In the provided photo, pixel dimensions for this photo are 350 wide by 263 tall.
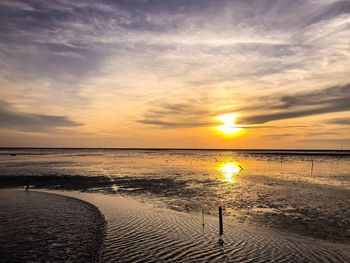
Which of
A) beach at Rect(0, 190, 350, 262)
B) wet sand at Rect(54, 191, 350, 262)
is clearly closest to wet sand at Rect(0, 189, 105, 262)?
beach at Rect(0, 190, 350, 262)

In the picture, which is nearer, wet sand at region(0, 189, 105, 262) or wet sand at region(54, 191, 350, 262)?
wet sand at region(54, 191, 350, 262)

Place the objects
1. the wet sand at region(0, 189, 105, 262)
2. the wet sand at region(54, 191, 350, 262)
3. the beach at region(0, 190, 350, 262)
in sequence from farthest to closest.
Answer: the wet sand at region(0, 189, 105, 262) < the beach at region(0, 190, 350, 262) < the wet sand at region(54, 191, 350, 262)

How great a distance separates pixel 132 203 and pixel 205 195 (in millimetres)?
8155

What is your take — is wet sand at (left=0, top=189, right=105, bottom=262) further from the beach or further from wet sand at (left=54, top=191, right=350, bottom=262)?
wet sand at (left=54, top=191, right=350, bottom=262)

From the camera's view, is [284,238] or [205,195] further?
[205,195]

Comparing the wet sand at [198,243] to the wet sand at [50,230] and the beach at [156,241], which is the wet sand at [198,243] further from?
the wet sand at [50,230]

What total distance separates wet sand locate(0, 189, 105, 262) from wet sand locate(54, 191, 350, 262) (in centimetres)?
100

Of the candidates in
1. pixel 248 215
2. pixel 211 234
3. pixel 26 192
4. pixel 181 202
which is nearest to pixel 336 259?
pixel 211 234

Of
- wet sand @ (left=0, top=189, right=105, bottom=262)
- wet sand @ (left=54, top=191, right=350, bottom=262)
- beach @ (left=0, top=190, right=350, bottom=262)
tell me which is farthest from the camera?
wet sand @ (left=0, top=189, right=105, bottom=262)

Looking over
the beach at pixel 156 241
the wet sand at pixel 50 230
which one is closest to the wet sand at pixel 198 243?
the beach at pixel 156 241

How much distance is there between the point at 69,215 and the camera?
79.7 ft

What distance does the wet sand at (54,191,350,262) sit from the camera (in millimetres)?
15141

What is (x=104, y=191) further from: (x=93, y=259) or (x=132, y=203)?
(x=93, y=259)

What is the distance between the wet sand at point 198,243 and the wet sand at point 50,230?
3.28 feet
